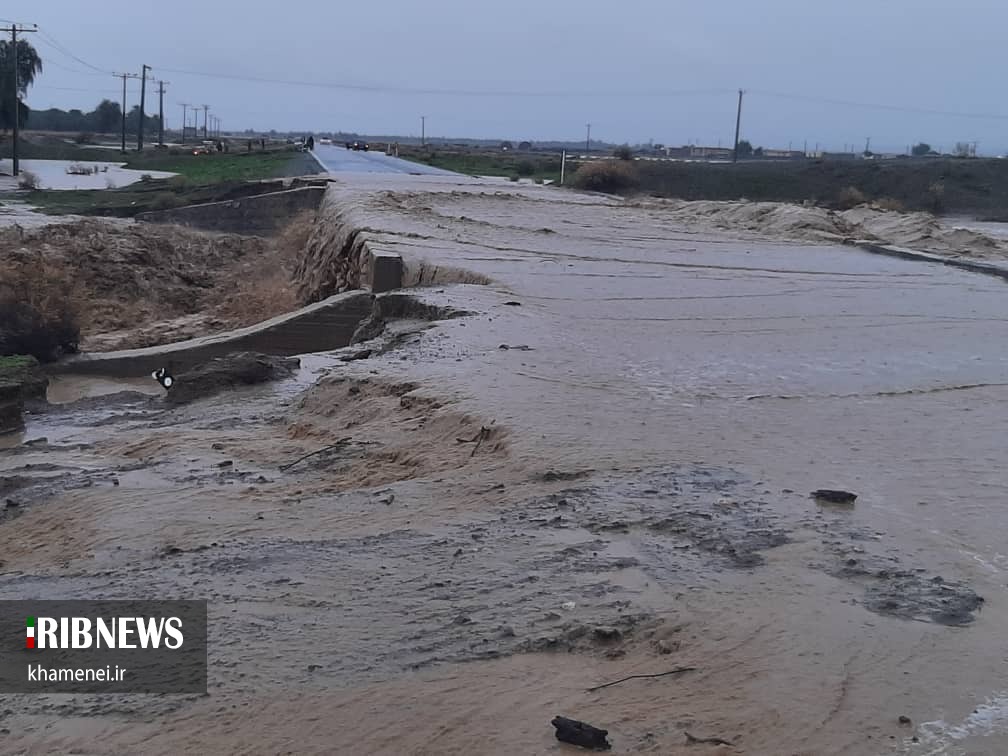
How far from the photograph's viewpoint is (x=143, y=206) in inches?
1303

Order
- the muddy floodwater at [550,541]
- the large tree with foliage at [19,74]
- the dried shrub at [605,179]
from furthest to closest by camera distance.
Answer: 1. the large tree with foliage at [19,74]
2. the dried shrub at [605,179]
3. the muddy floodwater at [550,541]

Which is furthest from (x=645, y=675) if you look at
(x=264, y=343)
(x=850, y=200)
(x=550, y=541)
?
(x=850, y=200)

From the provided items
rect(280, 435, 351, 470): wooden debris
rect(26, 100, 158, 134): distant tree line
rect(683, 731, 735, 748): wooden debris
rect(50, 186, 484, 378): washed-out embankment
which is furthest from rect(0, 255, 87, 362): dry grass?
rect(26, 100, 158, 134): distant tree line

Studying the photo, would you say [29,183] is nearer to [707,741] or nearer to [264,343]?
[264,343]

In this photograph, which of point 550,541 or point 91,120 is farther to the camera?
point 91,120

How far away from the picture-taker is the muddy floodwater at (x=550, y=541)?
470 centimetres

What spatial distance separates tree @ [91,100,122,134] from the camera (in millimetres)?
130625

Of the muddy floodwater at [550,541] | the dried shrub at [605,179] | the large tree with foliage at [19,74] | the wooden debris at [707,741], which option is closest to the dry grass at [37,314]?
the muddy floodwater at [550,541]

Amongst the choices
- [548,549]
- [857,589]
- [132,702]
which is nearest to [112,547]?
[132,702]

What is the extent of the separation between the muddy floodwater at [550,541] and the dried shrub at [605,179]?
34479 millimetres

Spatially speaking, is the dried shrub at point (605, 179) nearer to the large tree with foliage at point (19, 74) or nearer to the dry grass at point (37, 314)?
the dry grass at point (37, 314)

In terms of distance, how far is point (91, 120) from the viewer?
136m

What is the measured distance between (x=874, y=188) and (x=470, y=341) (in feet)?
129

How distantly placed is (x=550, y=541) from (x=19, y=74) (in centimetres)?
7928
